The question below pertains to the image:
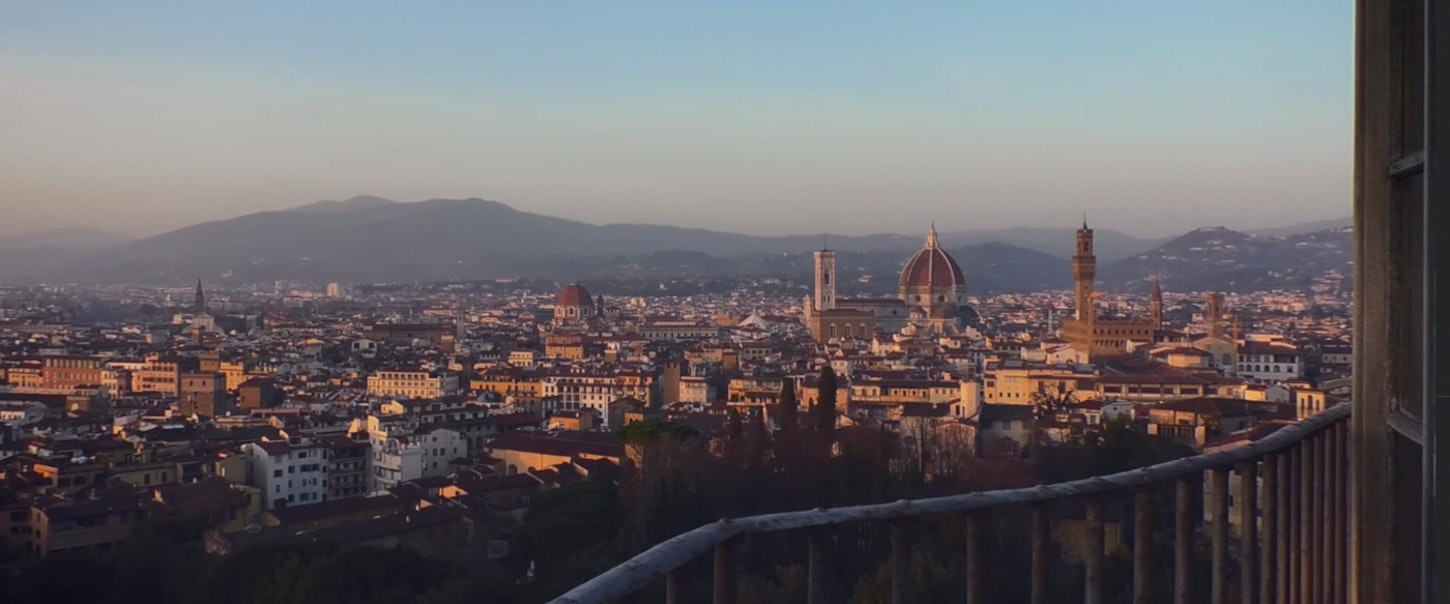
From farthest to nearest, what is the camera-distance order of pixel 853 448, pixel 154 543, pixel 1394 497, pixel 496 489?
pixel 496 489 < pixel 853 448 < pixel 154 543 < pixel 1394 497

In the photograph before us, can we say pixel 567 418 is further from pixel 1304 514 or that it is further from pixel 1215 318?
pixel 1304 514

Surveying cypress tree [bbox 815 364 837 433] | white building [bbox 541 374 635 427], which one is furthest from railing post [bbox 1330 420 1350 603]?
white building [bbox 541 374 635 427]

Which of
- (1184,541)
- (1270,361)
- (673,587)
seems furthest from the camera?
(1270,361)

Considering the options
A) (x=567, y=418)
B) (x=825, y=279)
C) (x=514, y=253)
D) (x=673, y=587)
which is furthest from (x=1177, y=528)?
(x=514, y=253)

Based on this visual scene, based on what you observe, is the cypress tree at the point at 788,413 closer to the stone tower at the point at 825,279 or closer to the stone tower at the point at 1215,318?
the stone tower at the point at 1215,318

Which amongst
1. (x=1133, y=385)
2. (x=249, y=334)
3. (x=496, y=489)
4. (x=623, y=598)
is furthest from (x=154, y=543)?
(x=249, y=334)

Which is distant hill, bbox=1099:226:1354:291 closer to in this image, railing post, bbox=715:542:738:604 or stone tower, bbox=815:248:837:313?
stone tower, bbox=815:248:837:313

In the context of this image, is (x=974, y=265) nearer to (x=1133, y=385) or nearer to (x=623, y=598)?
(x=1133, y=385)

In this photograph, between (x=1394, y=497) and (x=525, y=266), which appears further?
(x=525, y=266)
